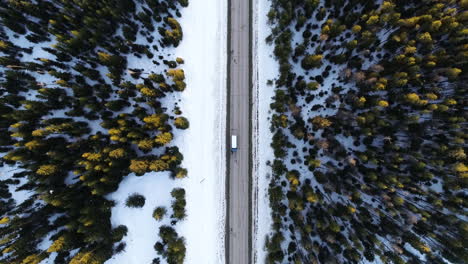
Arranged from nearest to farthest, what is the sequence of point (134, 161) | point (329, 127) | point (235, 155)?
1. point (134, 161)
2. point (329, 127)
3. point (235, 155)

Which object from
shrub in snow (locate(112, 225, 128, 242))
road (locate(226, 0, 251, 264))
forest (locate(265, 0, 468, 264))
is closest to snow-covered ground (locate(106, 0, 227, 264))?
shrub in snow (locate(112, 225, 128, 242))

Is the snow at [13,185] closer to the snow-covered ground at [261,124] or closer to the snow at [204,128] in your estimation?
the snow at [204,128]

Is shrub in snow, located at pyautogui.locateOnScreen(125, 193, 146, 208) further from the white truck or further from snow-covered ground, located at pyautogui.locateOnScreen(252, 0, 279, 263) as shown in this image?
snow-covered ground, located at pyautogui.locateOnScreen(252, 0, 279, 263)

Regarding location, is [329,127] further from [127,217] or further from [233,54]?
[127,217]

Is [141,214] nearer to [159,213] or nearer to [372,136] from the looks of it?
[159,213]

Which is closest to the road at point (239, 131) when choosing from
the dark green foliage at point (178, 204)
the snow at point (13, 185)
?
the dark green foliage at point (178, 204)

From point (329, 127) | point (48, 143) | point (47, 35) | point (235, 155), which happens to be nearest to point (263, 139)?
point (235, 155)
